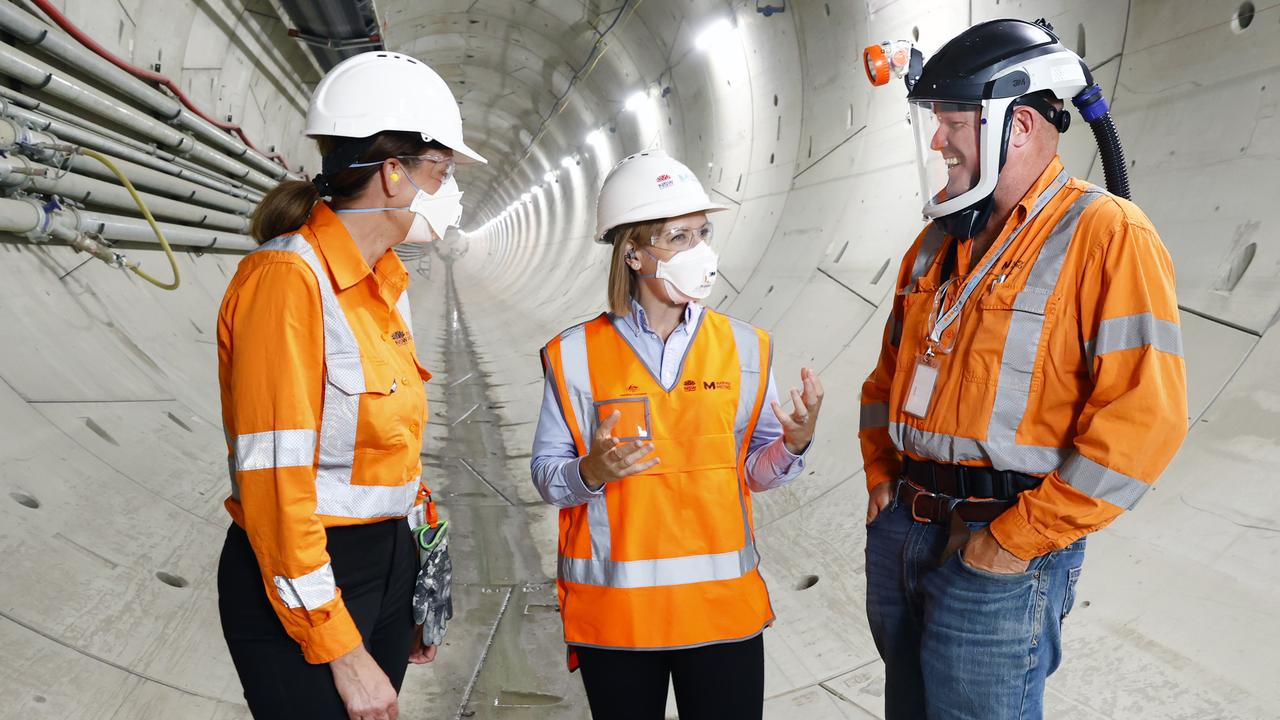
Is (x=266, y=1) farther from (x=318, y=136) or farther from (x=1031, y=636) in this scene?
(x=1031, y=636)

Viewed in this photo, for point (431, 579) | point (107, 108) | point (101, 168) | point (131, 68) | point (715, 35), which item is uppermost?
point (715, 35)

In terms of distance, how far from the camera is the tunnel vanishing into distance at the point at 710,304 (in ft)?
8.78

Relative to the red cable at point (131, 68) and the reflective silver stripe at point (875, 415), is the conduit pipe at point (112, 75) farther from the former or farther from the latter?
the reflective silver stripe at point (875, 415)

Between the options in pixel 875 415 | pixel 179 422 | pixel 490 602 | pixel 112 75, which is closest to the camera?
pixel 875 415

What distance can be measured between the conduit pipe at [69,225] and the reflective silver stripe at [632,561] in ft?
11.7

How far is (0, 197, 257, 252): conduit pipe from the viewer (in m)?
4.18

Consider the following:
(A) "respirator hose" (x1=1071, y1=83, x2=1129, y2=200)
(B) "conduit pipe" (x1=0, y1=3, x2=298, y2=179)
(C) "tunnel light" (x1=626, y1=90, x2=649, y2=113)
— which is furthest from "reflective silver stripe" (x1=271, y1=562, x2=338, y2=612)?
(C) "tunnel light" (x1=626, y1=90, x2=649, y2=113)

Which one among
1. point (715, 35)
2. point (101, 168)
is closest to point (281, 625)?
point (101, 168)

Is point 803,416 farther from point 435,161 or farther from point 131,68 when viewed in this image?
point 131,68

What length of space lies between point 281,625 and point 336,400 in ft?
1.47

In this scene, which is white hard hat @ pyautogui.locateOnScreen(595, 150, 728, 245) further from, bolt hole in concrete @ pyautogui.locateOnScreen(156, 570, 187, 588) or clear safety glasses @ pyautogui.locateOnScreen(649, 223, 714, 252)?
bolt hole in concrete @ pyautogui.locateOnScreen(156, 570, 187, 588)

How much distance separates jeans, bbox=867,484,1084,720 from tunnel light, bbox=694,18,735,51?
626cm

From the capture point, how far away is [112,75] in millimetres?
5703

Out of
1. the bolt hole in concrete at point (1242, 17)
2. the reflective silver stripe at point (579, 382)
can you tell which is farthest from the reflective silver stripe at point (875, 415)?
the bolt hole in concrete at point (1242, 17)
